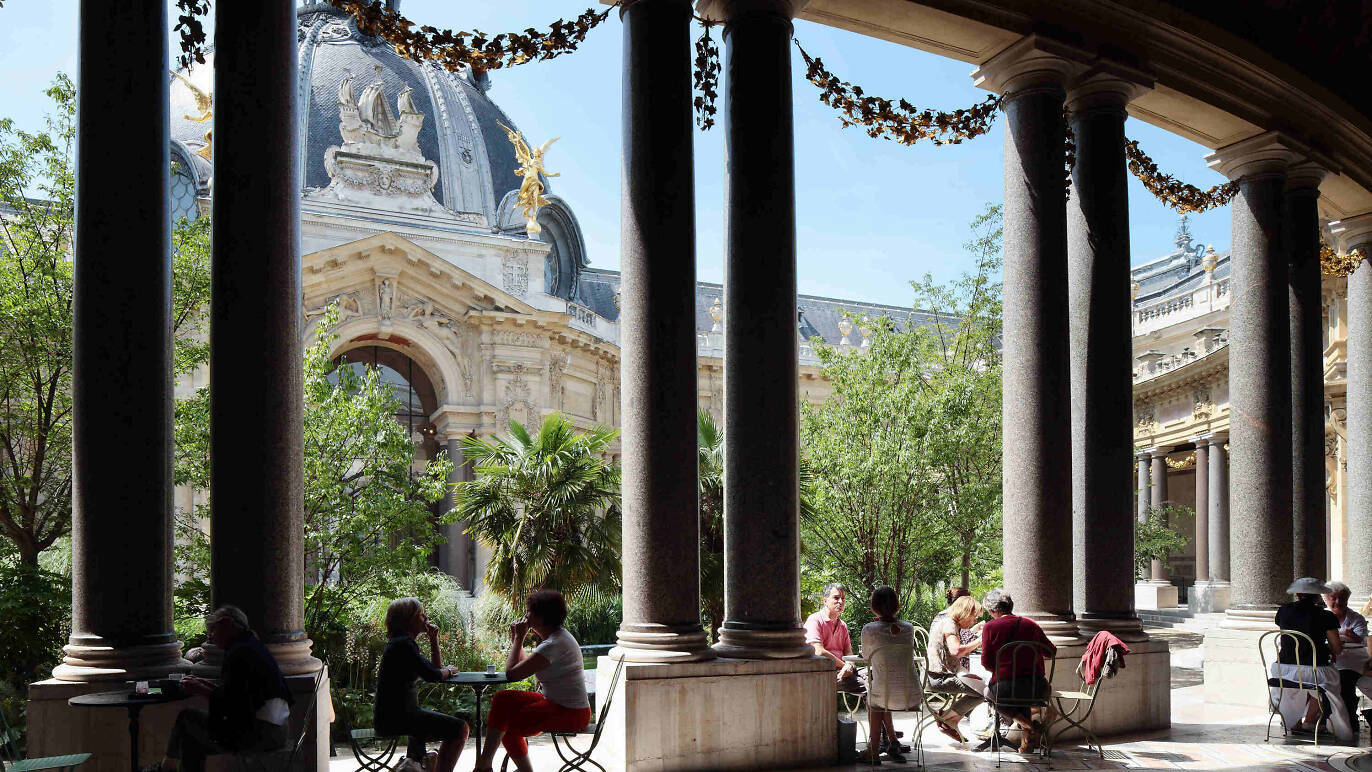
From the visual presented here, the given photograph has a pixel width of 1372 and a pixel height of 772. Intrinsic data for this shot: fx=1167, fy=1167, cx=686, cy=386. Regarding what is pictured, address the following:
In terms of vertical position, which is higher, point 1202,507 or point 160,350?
point 160,350

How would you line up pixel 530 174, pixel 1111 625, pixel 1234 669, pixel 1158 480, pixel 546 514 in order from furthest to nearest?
1. pixel 1158 480
2. pixel 530 174
3. pixel 546 514
4. pixel 1234 669
5. pixel 1111 625

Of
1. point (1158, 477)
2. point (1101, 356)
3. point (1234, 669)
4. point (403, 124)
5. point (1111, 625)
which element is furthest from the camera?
point (1158, 477)

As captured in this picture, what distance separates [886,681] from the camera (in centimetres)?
1051

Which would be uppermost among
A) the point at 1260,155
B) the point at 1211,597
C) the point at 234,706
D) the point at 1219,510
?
the point at 1260,155

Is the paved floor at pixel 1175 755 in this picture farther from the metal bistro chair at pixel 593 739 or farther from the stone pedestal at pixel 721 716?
the metal bistro chair at pixel 593 739

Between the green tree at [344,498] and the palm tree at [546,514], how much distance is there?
163 inches

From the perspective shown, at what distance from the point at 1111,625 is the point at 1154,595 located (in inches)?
1448

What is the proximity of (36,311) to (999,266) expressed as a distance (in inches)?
821

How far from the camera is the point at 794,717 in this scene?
401 inches

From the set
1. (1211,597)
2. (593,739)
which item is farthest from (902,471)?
(1211,597)

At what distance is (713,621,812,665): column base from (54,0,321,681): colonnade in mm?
3593

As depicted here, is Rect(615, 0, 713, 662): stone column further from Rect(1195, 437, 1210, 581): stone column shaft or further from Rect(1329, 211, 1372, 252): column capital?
Rect(1195, 437, 1210, 581): stone column shaft

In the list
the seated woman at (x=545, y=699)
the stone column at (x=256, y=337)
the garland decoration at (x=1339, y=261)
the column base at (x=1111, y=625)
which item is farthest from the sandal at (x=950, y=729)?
the garland decoration at (x=1339, y=261)

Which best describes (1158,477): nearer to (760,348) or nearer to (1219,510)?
(1219,510)
